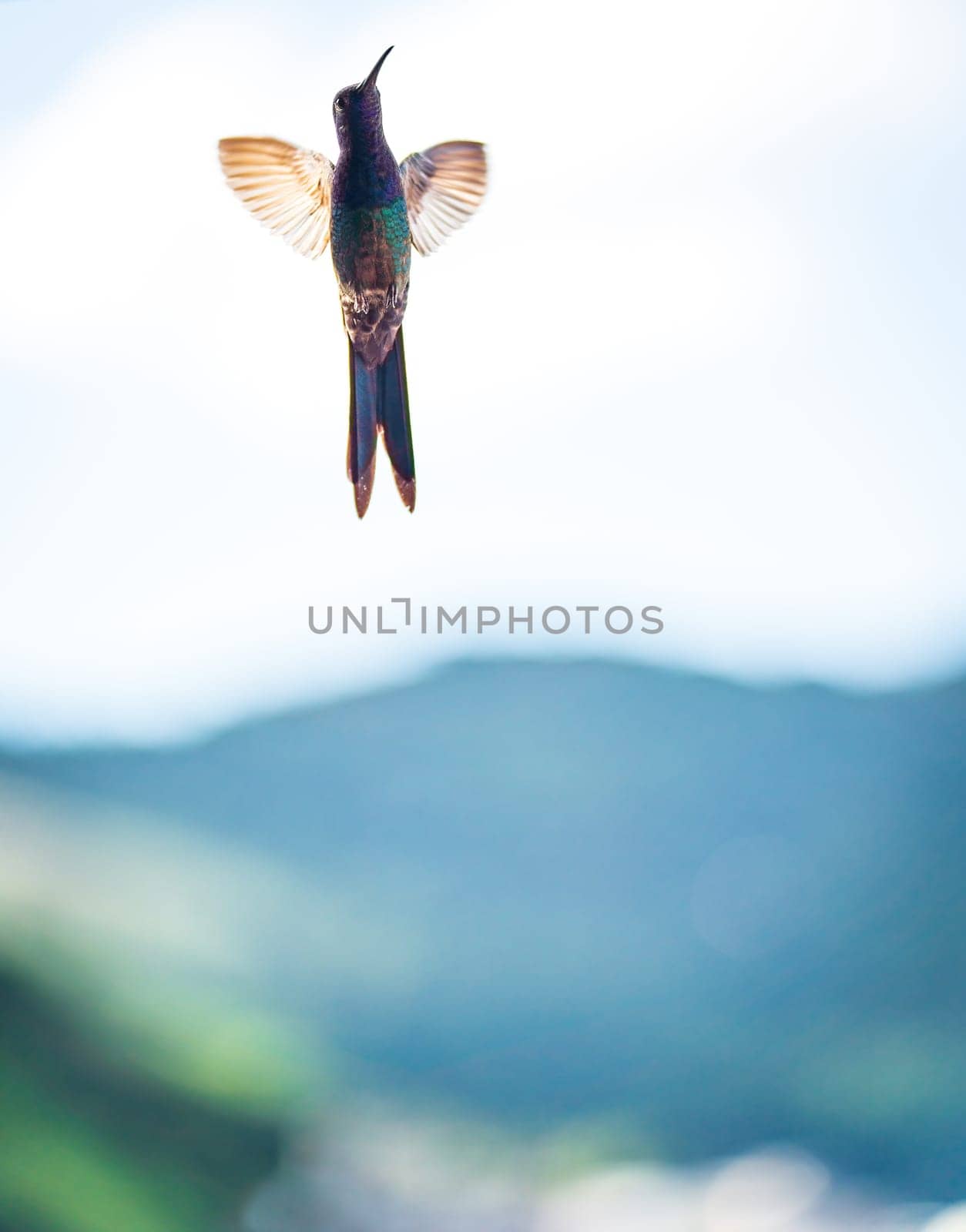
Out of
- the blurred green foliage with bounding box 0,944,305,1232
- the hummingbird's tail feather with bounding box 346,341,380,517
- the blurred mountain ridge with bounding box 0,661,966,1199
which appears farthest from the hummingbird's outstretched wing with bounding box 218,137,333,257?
the blurred green foliage with bounding box 0,944,305,1232

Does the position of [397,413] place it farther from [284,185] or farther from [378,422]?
[284,185]

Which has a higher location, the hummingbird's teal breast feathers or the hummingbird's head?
the hummingbird's head

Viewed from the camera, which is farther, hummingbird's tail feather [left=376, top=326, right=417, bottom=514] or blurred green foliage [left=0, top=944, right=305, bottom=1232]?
blurred green foliage [left=0, top=944, right=305, bottom=1232]

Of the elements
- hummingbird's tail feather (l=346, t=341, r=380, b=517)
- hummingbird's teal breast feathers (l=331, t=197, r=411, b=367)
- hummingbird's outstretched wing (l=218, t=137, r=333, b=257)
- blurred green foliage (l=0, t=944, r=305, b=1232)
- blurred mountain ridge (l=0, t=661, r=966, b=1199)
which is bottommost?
blurred green foliage (l=0, t=944, r=305, b=1232)

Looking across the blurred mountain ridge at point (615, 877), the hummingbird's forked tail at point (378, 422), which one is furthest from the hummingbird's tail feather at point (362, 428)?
the blurred mountain ridge at point (615, 877)

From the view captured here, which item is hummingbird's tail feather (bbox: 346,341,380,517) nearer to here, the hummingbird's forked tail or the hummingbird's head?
the hummingbird's forked tail

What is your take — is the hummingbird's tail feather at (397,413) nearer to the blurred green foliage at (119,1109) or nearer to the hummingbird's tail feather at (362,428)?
the hummingbird's tail feather at (362,428)

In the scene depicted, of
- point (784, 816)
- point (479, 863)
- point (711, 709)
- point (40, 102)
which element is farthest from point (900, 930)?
point (40, 102)
